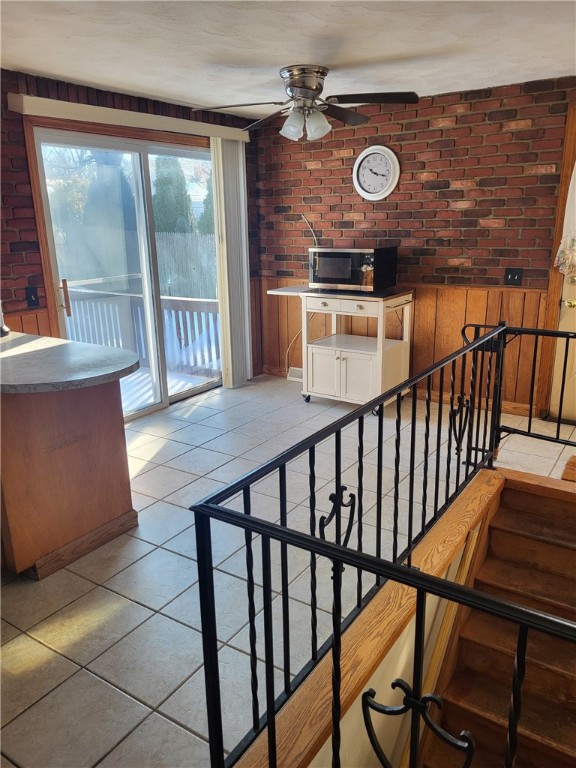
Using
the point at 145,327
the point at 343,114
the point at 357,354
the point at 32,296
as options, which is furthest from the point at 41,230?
the point at 357,354

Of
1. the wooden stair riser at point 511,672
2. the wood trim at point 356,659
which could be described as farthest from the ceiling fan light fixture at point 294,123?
the wooden stair riser at point 511,672

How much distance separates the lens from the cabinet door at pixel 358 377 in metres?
4.27

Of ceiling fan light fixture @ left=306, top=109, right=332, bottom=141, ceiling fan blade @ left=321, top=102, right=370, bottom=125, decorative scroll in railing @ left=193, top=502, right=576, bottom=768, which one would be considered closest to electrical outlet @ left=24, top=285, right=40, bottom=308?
ceiling fan light fixture @ left=306, top=109, right=332, bottom=141

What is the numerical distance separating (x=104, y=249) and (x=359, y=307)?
1883 mm

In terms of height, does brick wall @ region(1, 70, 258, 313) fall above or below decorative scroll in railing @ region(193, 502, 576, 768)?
above

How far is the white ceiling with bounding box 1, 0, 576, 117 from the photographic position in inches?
87.4

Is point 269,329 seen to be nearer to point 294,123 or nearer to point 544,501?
point 294,123

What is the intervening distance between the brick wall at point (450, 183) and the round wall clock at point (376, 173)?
0.05 metres

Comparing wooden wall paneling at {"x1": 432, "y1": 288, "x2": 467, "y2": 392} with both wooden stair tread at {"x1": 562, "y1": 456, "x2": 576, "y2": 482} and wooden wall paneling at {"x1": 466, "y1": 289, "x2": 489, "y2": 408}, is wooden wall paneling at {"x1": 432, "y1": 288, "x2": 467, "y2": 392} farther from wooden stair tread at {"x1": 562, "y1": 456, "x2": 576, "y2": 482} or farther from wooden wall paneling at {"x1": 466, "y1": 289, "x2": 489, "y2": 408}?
wooden stair tread at {"x1": 562, "y1": 456, "x2": 576, "y2": 482}

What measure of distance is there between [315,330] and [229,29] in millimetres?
2959

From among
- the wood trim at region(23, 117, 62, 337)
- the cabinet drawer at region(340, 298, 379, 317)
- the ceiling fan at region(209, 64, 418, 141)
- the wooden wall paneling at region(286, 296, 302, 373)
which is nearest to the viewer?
the ceiling fan at region(209, 64, 418, 141)

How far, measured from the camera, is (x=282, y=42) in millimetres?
2623

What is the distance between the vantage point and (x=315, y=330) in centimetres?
517

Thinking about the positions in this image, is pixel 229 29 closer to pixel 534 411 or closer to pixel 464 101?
pixel 464 101
